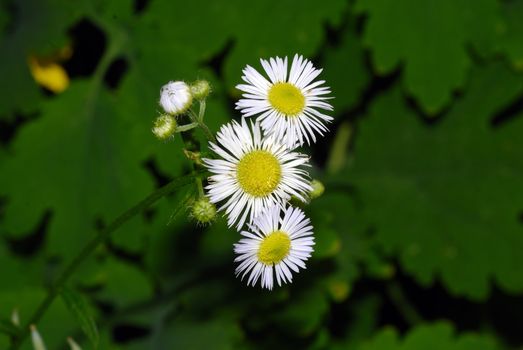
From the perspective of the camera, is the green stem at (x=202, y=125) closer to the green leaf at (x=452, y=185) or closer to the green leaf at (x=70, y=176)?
the green leaf at (x=70, y=176)

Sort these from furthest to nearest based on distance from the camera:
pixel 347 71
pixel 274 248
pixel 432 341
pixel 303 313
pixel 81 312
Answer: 1. pixel 347 71
2. pixel 432 341
3. pixel 303 313
4. pixel 81 312
5. pixel 274 248

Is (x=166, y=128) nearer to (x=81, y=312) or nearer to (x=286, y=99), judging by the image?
(x=286, y=99)

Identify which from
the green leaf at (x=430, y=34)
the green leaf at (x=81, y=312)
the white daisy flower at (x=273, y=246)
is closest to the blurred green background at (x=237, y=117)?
the green leaf at (x=430, y=34)

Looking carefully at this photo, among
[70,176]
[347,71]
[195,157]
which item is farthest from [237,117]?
[195,157]

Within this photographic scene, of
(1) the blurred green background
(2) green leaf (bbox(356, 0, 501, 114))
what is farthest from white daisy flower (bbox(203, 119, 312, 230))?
(2) green leaf (bbox(356, 0, 501, 114))

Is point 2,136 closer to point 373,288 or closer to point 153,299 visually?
point 153,299
